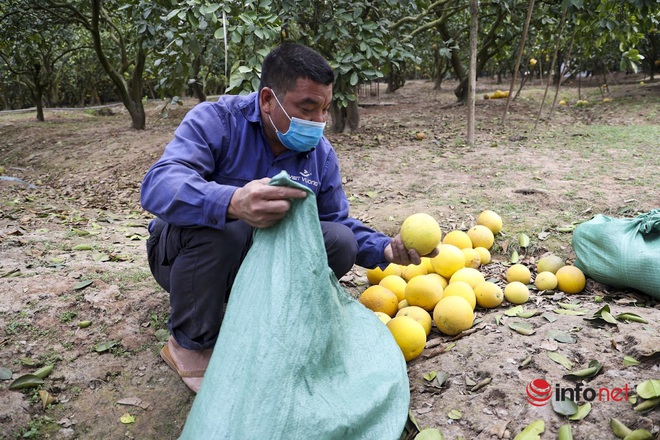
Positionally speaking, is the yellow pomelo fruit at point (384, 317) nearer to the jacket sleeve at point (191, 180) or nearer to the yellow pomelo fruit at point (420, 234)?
the yellow pomelo fruit at point (420, 234)

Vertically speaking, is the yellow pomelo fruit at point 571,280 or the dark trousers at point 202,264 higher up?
the dark trousers at point 202,264

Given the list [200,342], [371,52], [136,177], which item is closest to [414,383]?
[200,342]

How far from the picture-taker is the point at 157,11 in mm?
5484

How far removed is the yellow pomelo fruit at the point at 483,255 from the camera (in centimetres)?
312

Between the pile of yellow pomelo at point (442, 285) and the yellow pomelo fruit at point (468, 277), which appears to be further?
the yellow pomelo fruit at point (468, 277)

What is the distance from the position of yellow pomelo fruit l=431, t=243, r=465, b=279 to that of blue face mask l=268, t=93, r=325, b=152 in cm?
103

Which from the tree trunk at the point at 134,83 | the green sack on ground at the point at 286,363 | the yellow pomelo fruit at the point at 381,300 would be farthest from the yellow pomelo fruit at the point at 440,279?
the tree trunk at the point at 134,83

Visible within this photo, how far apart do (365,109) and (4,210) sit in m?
8.82

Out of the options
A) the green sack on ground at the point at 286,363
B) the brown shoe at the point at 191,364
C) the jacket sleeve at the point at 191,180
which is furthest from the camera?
the brown shoe at the point at 191,364

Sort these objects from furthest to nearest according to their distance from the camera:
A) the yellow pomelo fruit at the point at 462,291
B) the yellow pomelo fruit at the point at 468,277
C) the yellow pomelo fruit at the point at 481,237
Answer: the yellow pomelo fruit at the point at 481,237 < the yellow pomelo fruit at the point at 468,277 < the yellow pomelo fruit at the point at 462,291

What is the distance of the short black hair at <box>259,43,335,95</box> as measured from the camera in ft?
6.27

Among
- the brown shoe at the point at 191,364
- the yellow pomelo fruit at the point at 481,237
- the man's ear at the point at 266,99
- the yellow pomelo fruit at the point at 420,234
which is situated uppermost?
the man's ear at the point at 266,99

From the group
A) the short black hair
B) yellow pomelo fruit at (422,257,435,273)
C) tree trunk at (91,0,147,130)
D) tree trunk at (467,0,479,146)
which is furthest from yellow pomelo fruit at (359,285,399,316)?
tree trunk at (91,0,147,130)

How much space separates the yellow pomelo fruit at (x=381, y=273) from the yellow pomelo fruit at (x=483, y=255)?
575 mm
